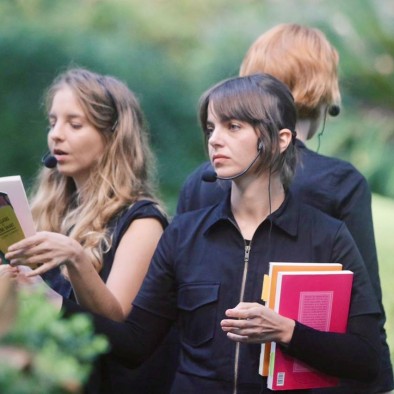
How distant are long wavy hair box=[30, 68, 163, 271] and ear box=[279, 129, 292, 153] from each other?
20.1 inches

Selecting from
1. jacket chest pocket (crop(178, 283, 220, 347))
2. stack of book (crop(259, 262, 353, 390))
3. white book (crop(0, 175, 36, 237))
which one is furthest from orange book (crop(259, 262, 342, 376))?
white book (crop(0, 175, 36, 237))

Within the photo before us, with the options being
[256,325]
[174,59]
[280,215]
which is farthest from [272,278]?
[174,59]

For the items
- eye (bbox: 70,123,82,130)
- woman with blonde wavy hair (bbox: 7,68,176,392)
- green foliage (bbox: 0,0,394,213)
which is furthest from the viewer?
green foliage (bbox: 0,0,394,213)

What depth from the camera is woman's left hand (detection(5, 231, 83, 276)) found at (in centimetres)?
219

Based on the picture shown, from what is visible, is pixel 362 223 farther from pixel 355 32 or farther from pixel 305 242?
pixel 355 32

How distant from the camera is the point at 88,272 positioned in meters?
2.34

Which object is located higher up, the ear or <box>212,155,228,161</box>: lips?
the ear

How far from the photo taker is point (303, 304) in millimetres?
2121

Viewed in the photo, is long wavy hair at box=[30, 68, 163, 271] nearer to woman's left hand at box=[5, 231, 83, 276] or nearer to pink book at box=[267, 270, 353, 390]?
woman's left hand at box=[5, 231, 83, 276]

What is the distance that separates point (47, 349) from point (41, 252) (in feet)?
3.94

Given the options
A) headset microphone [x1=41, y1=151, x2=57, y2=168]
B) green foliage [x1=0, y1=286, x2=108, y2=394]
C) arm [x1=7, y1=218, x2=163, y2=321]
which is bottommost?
arm [x1=7, y1=218, x2=163, y2=321]

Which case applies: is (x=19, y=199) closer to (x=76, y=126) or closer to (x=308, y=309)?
(x=76, y=126)

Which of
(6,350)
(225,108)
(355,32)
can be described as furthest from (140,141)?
(355,32)

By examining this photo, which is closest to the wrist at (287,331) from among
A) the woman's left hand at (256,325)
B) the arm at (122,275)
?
the woman's left hand at (256,325)
